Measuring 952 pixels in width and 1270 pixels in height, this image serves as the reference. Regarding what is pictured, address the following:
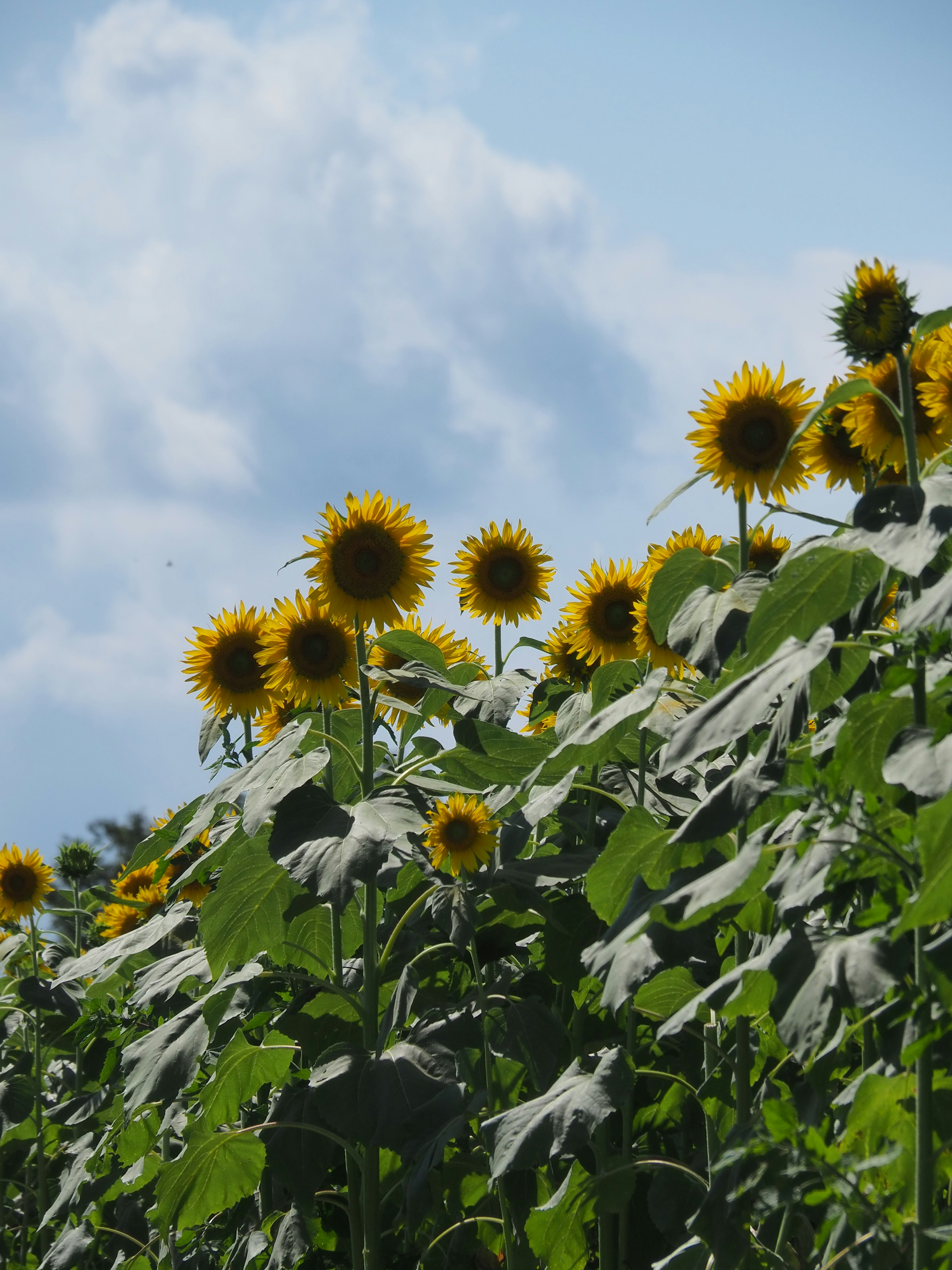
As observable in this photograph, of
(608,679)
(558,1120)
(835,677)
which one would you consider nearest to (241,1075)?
(558,1120)

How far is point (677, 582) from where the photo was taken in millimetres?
2287

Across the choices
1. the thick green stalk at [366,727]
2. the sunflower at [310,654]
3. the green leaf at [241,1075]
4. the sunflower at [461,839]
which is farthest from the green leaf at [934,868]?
the sunflower at [310,654]

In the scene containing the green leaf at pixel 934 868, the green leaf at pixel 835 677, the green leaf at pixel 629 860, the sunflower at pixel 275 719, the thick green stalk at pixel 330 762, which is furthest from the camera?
the sunflower at pixel 275 719

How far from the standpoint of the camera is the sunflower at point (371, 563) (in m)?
3.03

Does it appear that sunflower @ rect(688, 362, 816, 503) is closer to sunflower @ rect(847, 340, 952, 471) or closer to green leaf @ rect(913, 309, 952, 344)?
sunflower @ rect(847, 340, 952, 471)

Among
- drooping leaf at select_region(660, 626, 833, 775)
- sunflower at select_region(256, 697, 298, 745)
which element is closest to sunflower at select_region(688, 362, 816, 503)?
drooping leaf at select_region(660, 626, 833, 775)

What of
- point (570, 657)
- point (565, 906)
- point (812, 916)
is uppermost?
point (570, 657)

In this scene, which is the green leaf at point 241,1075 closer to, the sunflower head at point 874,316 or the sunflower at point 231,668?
the sunflower at point 231,668

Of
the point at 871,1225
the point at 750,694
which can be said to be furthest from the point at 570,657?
the point at 871,1225

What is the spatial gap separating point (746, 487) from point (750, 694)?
1.28 metres

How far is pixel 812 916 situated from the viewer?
220cm

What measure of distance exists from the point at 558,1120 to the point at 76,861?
177 inches

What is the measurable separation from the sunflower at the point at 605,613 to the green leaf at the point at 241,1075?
4.90 feet

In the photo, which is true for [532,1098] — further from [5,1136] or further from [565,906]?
[5,1136]
